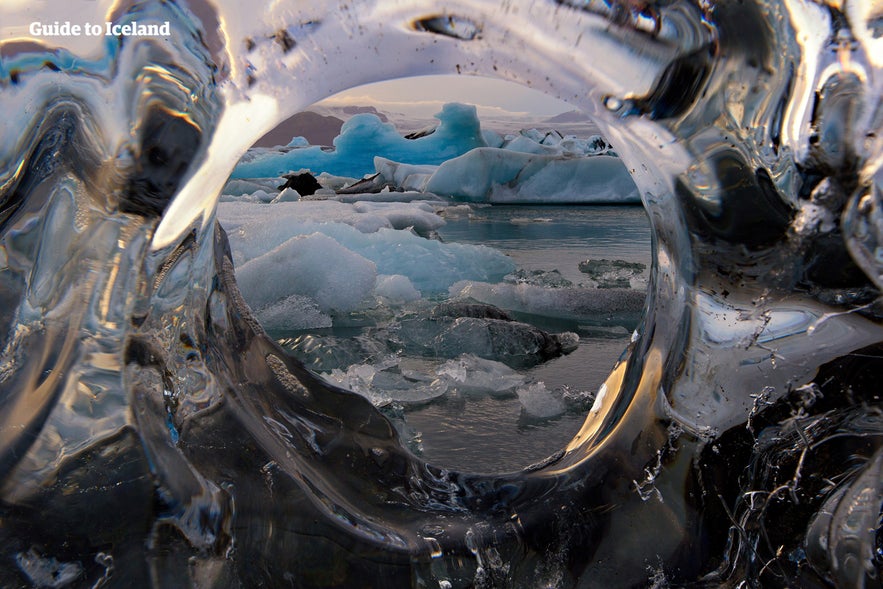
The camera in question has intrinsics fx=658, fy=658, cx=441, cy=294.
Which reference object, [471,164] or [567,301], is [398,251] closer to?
[567,301]

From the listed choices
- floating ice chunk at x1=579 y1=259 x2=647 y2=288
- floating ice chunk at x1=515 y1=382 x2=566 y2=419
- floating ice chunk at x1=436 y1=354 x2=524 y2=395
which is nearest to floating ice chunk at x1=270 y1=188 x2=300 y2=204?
floating ice chunk at x1=579 y1=259 x2=647 y2=288


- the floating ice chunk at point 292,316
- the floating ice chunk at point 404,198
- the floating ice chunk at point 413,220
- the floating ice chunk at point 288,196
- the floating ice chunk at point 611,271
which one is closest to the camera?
the floating ice chunk at point 292,316

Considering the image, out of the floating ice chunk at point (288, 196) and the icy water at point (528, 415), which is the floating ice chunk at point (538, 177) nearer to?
the floating ice chunk at point (288, 196)

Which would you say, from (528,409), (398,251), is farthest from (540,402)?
(398,251)

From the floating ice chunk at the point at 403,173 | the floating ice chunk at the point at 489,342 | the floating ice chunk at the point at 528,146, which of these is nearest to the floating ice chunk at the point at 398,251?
the floating ice chunk at the point at 489,342

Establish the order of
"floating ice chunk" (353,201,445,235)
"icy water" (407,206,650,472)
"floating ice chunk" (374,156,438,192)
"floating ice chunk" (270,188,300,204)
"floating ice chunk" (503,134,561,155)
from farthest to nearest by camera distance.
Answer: "floating ice chunk" (503,134,561,155), "floating ice chunk" (374,156,438,192), "floating ice chunk" (270,188,300,204), "floating ice chunk" (353,201,445,235), "icy water" (407,206,650,472)

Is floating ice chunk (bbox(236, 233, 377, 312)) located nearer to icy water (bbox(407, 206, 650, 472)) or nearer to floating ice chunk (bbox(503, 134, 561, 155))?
icy water (bbox(407, 206, 650, 472))
